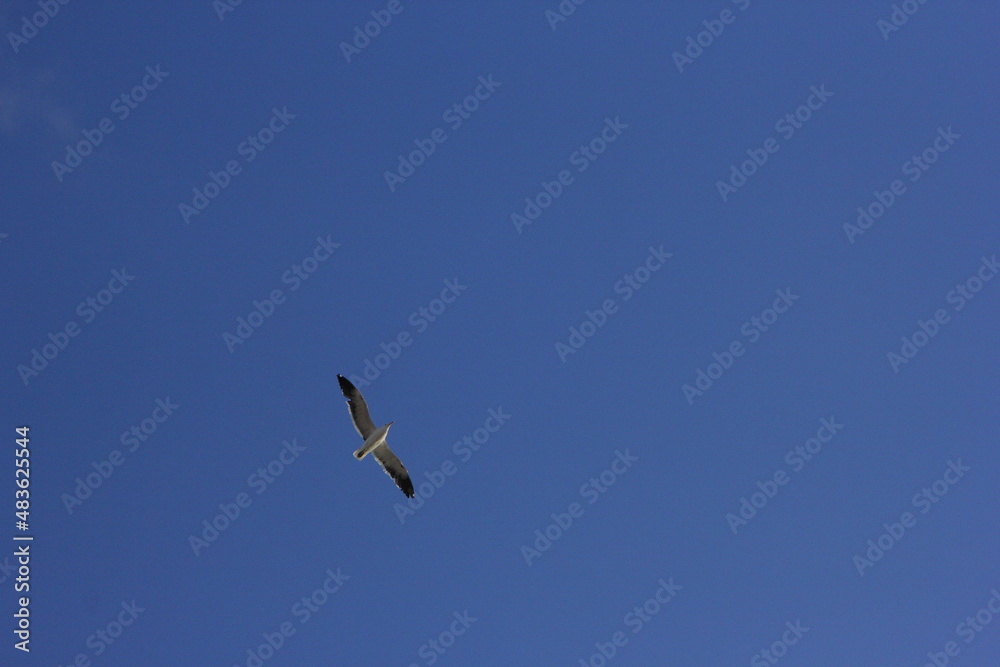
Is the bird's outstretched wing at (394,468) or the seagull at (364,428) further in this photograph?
the bird's outstretched wing at (394,468)

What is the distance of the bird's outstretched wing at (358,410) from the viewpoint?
33812mm

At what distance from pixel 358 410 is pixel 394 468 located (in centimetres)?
297

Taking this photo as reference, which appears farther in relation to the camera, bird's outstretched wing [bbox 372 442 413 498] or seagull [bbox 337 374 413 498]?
bird's outstretched wing [bbox 372 442 413 498]

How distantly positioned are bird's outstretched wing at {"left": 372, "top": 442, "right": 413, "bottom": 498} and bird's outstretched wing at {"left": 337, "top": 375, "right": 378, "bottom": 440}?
101 cm

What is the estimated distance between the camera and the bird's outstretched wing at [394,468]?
34.8 m

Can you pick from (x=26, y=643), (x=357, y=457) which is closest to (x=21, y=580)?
(x=26, y=643)

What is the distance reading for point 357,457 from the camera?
109ft

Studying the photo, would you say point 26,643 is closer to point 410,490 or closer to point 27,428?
point 27,428

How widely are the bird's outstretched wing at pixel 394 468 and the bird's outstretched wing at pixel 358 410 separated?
101cm

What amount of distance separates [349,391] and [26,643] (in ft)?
51.0

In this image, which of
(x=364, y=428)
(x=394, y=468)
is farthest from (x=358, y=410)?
(x=394, y=468)

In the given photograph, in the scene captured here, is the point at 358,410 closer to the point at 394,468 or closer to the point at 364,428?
the point at 364,428

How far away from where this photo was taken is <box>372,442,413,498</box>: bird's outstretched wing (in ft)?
114

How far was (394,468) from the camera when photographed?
35312 millimetres
